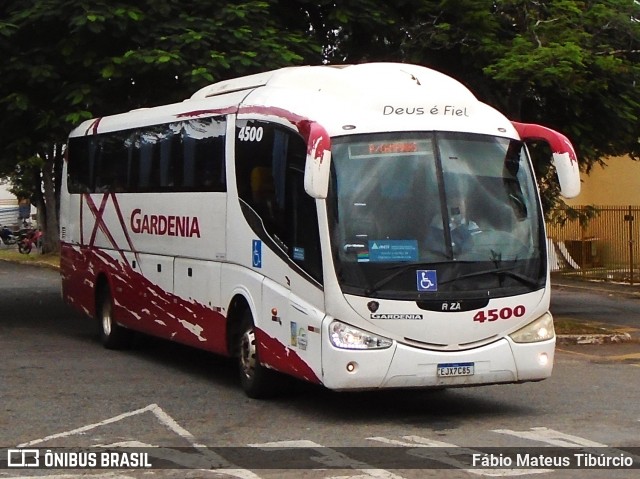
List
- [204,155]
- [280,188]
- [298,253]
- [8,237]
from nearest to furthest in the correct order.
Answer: [298,253] < [280,188] < [204,155] < [8,237]

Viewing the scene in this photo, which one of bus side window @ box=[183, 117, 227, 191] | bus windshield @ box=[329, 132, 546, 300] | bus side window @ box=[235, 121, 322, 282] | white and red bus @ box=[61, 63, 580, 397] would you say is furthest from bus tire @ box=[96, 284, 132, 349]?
→ bus windshield @ box=[329, 132, 546, 300]

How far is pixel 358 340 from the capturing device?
35.2 ft

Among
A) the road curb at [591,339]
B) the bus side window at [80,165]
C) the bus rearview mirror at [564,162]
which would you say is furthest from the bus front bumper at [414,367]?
the bus side window at [80,165]

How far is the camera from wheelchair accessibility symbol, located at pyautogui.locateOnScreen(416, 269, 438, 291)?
428 inches

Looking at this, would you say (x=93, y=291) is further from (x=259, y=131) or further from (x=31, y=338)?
(x=259, y=131)

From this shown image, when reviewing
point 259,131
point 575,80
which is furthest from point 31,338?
point 575,80

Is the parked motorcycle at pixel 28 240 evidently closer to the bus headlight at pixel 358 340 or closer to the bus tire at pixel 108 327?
the bus tire at pixel 108 327

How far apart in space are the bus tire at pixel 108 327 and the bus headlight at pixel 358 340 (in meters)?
7.00

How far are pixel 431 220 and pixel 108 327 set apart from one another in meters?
7.74

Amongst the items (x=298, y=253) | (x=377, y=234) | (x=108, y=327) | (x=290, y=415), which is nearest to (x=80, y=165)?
(x=108, y=327)

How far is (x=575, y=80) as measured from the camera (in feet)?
59.6

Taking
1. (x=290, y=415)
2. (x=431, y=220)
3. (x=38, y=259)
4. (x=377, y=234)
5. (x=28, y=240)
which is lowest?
(x=38, y=259)

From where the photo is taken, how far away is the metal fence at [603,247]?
32938mm

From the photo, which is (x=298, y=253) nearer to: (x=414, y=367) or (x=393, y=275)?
(x=393, y=275)
